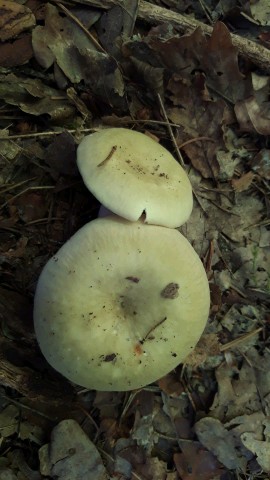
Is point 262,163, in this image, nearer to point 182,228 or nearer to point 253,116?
point 253,116

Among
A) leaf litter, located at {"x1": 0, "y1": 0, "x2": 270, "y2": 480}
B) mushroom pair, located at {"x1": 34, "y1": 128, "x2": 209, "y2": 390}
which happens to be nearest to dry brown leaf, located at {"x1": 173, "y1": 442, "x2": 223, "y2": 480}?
leaf litter, located at {"x1": 0, "y1": 0, "x2": 270, "y2": 480}

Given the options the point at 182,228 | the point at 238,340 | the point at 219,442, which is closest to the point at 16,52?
the point at 182,228

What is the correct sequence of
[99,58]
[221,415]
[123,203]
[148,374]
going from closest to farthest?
[123,203] → [148,374] → [99,58] → [221,415]

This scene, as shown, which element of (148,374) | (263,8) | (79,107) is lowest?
(148,374)

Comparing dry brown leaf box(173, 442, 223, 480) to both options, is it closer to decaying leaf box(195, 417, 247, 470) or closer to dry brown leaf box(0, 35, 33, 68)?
decaying leaf box(195, 417, 247, 470)

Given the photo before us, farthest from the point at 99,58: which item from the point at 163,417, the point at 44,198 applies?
the point at 163,417

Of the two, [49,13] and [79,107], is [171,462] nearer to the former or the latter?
[79,107]
